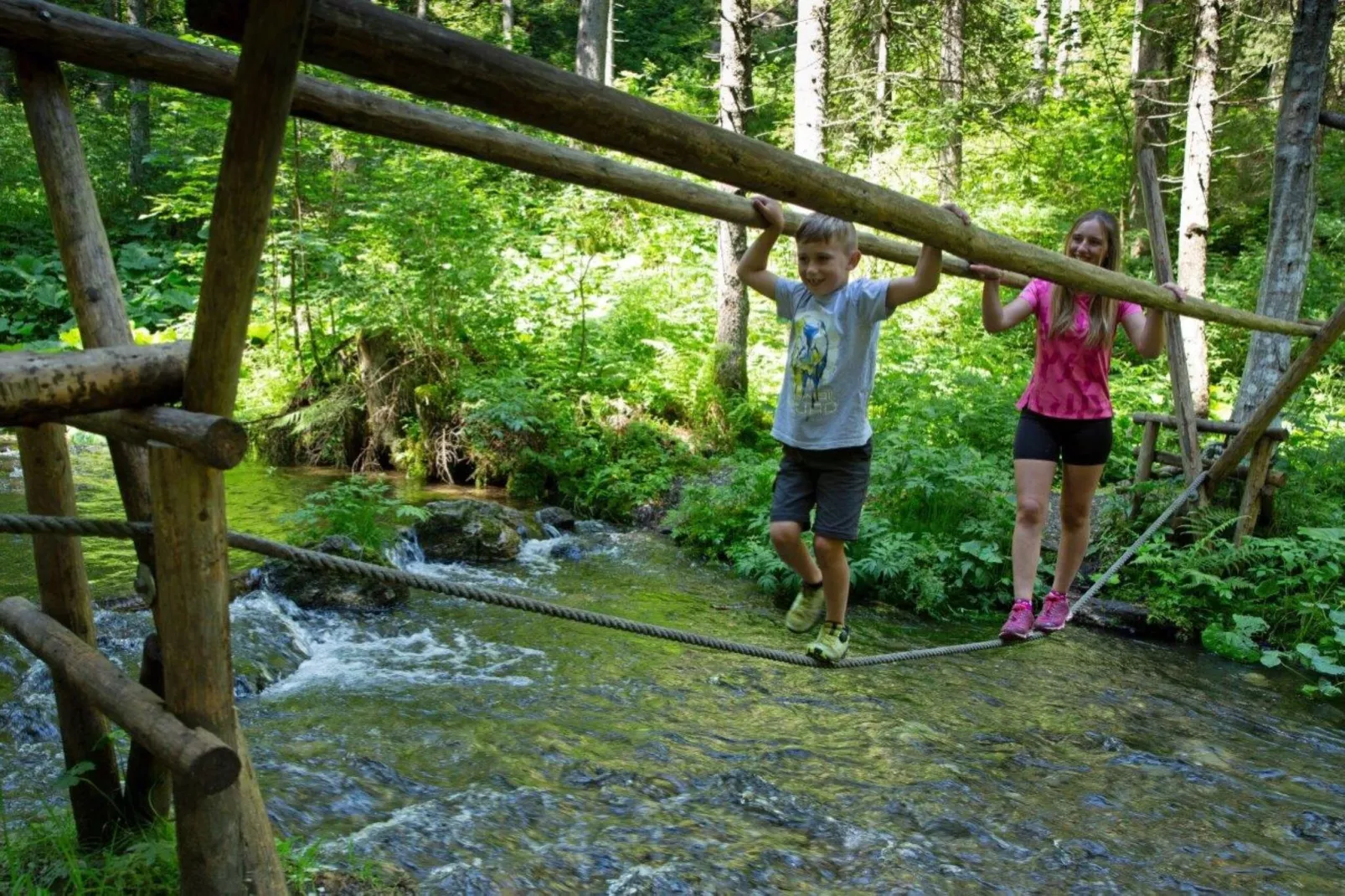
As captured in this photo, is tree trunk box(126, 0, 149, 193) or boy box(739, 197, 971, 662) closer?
boy box(739, 197, 971, 662)

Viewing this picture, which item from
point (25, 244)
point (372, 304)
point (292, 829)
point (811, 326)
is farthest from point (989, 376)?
point (25, 244)

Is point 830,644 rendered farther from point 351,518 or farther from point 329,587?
point 351,518

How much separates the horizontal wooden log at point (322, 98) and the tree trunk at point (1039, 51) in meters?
11.8

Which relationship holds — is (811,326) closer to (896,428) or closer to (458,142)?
(458,142)

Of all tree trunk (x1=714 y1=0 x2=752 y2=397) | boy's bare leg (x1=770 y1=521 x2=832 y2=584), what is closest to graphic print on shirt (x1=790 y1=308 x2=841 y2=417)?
boy's bare leg (x1=770 y1=521 x2=832 y2=584)

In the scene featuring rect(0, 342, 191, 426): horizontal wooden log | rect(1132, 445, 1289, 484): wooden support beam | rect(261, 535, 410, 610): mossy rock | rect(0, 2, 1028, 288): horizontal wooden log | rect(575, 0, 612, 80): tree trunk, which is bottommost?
rect(261, 535, 410, 610): mossy rock

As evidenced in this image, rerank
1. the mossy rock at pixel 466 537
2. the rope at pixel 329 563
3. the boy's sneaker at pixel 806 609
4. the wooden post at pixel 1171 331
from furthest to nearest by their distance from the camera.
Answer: the mossy rock at pixel 466 537 < the wooden post at pixel 1171 331 < the boy's sneaker at pixel 806 609 < the rope at pixel 329 563

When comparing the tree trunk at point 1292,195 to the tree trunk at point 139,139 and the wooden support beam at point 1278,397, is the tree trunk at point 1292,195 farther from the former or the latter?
the tree trunk at point 139,139

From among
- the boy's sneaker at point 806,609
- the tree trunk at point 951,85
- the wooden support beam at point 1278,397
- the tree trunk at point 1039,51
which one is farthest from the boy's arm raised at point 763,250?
the tree trunk at point 951,85

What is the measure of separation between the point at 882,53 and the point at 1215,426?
12.7 metres

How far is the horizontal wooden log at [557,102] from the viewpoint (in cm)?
187

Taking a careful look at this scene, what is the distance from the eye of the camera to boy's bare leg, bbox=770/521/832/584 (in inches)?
157

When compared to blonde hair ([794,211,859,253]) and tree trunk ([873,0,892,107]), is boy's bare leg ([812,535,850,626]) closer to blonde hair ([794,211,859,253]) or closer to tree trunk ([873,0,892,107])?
blonde hair ([794,211,859,253])

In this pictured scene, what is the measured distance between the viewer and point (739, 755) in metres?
5.03
